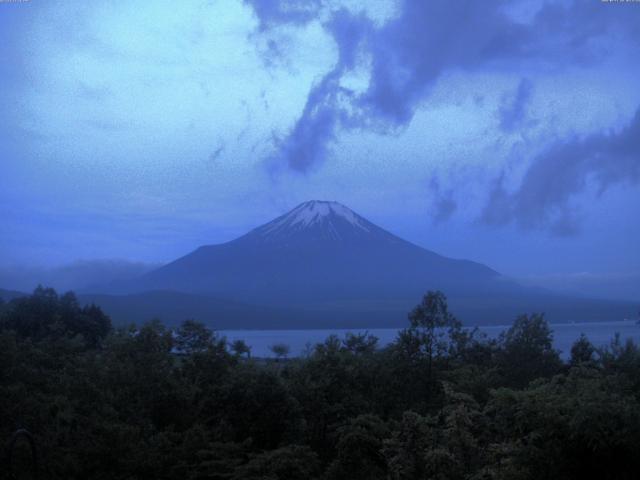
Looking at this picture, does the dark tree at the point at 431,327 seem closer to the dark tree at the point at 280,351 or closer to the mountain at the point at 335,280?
the dark tree at the point at 280,351

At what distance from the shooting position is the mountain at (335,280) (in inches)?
2778

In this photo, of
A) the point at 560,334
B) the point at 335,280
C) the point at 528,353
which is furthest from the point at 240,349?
the point at 335,280

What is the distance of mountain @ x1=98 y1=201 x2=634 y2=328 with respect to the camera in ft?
232

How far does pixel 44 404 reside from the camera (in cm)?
1245

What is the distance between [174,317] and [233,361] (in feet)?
197

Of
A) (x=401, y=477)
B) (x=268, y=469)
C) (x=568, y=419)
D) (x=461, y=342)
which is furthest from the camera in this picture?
(x=461, y=342)

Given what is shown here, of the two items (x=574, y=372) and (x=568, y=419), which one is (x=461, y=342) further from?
(x=568, y=419)

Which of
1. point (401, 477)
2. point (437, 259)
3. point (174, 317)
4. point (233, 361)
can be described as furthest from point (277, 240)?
point (401, 477)

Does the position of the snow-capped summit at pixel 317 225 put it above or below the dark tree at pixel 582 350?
above

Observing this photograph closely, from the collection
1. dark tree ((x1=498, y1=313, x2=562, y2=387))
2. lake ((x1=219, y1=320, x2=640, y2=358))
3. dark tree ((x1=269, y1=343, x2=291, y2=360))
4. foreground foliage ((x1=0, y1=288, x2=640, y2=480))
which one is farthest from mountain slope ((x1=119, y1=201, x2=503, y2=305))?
foreground foliage ((x1=0, y1=288, x2=640, y2=480))

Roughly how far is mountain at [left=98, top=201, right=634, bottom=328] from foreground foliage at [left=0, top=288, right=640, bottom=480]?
4357cm

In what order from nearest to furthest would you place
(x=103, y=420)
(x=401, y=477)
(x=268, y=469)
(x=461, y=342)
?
1. (x=401, y=477)
2. (x=268, y=469)
3. (x=103, y=420)
4. (x=461, y=342)

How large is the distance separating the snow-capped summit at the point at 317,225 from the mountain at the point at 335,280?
0.17 metres

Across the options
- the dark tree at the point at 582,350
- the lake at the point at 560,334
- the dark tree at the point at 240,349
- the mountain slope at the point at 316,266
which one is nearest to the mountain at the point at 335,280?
the mountain slope at the point at 316,266
